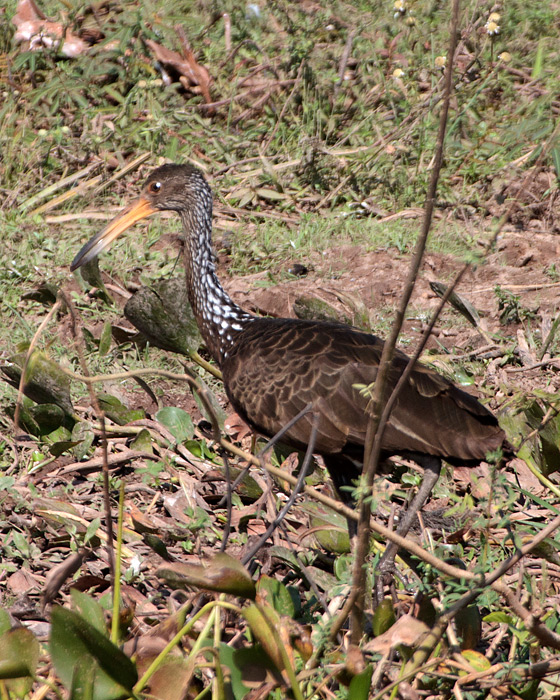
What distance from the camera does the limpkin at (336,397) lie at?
3.44 meters

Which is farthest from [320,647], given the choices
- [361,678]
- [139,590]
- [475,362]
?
[475,362]

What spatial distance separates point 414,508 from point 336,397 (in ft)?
1.74

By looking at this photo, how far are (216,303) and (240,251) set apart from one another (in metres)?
1.64

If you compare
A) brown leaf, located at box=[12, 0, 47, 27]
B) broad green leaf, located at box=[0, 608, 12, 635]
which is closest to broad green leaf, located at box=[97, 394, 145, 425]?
broad green leaf, located at box=[0, 608, 12, 635]

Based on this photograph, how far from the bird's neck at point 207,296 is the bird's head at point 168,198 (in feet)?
0.19

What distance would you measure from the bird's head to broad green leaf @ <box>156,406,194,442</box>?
1.07 m

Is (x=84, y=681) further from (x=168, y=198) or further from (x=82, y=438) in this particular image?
(x=168, y=198)

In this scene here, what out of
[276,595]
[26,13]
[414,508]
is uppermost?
[26,13]

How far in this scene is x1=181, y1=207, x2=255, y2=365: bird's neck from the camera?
14.0ft

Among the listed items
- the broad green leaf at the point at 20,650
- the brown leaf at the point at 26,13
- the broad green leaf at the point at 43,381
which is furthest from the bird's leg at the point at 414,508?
the brown leaf at the point at 26,13

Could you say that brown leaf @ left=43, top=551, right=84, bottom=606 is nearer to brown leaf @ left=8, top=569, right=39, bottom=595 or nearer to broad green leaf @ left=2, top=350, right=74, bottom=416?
brown leaf @ left=8, top=569, right=39, bottom=595

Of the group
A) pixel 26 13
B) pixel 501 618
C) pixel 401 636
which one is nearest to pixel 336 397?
pixel 501 618

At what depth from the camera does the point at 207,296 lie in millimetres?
4387

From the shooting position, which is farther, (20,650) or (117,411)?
(117,411)
